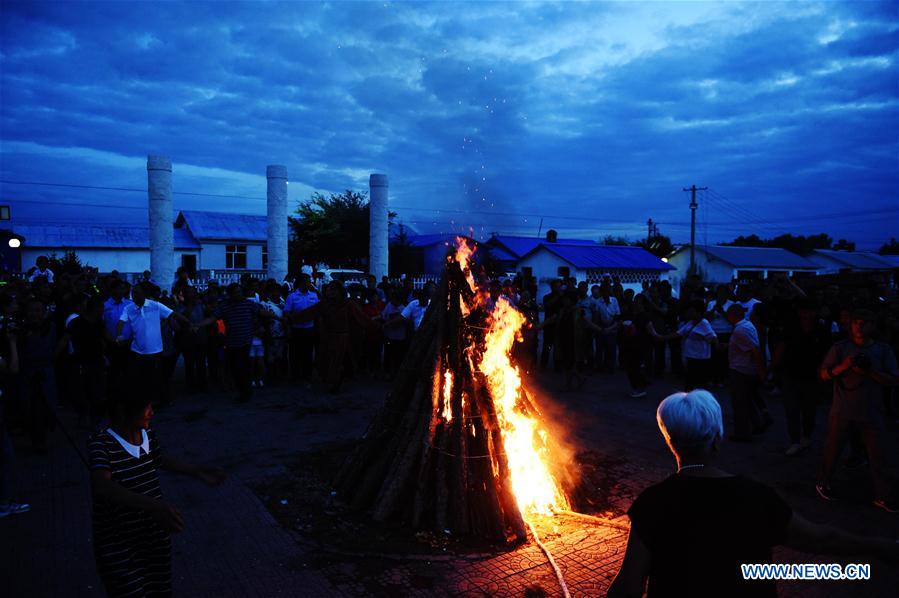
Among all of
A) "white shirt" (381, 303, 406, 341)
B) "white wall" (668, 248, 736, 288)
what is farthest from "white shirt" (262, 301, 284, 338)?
"white wall" (668, 248, 736, 288)

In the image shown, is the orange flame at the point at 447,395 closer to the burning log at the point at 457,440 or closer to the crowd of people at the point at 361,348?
the burning log at the point at 457,440

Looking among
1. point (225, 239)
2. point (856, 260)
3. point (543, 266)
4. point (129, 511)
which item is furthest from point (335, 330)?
point (856, 260)

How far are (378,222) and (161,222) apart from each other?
699 cm

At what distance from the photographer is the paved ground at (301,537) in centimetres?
428

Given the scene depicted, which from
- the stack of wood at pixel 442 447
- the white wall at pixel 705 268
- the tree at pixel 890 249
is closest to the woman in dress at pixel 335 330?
the stack of wood at pixel 442 447

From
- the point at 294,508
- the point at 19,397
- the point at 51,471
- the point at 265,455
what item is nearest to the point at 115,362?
the point at 19,397

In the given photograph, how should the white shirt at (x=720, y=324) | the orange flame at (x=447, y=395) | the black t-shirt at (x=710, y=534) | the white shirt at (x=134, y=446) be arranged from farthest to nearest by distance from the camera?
1. the white shirt at (x=720, y=324)
2. the orange flame at (x=447, y=395)
3. the white shirt at (x=134, y=446)
4. the black t-shirt at (x=710, y=534)

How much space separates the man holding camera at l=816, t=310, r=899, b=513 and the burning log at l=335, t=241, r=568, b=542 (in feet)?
9.65

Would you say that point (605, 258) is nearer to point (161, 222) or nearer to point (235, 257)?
point (235, 257)

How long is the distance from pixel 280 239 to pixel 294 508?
15.4 meters

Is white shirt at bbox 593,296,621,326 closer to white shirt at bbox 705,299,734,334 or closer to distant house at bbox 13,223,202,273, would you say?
white shirt at bbox 705,299,734,334

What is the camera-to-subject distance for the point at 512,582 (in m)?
4.32

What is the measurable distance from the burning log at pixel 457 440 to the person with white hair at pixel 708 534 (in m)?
2.96

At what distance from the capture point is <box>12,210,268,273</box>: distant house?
1404 inches
